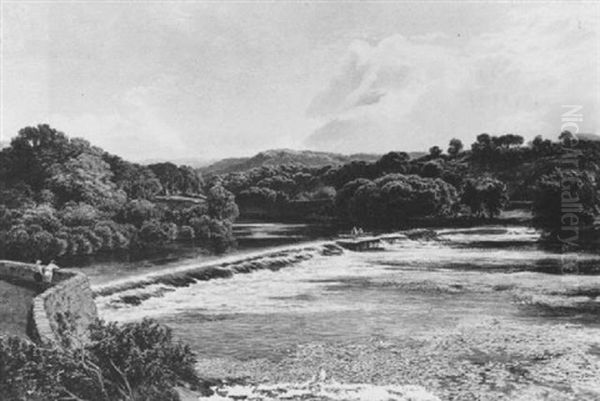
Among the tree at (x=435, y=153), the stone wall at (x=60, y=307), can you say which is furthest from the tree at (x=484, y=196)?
the stone wall at (x=60, y=307)

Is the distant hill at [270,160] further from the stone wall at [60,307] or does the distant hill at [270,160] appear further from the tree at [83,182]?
the stone wall at [60,307]

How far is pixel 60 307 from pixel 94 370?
476cm

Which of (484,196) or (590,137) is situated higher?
(590,137)

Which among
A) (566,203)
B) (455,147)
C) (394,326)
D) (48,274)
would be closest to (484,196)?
(455,147)

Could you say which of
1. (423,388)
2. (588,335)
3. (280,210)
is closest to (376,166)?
(280,210)

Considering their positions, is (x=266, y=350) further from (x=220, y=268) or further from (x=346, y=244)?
(x=346, y=244)

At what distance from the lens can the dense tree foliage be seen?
27.7 m

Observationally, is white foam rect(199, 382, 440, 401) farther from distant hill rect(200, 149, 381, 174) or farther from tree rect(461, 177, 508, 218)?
tree rect(461, 177, 508, 218)

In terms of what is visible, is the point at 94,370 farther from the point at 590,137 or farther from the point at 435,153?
the point at 435,153

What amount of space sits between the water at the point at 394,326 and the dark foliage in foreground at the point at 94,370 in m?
2.06

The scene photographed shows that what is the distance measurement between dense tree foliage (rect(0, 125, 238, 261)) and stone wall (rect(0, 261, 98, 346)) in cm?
886

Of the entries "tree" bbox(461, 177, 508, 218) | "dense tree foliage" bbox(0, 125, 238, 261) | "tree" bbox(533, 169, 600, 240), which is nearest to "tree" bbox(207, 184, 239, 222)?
"dense tree foliage" bbox(0, 125, 238, 261)

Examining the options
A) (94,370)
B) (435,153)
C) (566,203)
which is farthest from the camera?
(435,153)

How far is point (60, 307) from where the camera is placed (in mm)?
14766
